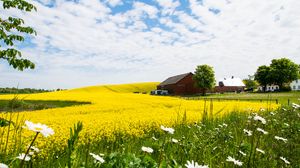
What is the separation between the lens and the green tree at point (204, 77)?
93562 millimetres

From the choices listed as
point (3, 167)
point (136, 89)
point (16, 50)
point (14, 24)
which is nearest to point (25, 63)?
point (16, 50)

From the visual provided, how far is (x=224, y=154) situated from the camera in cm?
465

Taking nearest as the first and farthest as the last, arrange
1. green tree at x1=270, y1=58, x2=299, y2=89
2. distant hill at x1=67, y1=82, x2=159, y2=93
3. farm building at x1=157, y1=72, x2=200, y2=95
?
1. farm building at x1=157, y1=72, x2=200, y2=95
2. distant hill at x1=67, y1=82, x2=159, y2=93
3. green tree at x1=270, y1=58, x2=299, y2=89

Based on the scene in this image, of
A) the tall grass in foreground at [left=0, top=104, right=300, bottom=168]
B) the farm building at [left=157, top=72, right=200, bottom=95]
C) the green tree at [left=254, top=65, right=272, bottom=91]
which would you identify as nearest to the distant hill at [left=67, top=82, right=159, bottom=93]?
the farm building at [left=157, top=72, right=200, bottom=95]

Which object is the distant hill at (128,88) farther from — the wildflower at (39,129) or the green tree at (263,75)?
the wildflower at (39,129)

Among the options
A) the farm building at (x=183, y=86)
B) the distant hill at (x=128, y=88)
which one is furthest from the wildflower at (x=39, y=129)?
the farm building at (x=183, y=86)

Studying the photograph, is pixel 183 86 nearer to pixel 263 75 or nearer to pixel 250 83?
pixel 263 75

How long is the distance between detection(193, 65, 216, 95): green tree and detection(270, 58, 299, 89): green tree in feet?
69.5

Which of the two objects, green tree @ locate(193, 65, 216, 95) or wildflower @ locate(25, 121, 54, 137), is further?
green tree @ locate(193, 65, 216, 95)

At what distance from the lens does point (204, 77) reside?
309 feet

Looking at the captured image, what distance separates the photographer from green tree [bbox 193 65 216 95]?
9356cm

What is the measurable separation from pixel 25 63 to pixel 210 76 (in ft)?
294

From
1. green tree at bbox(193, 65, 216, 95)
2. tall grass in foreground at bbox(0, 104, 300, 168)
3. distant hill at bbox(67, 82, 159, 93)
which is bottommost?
tall grass in foreground at bbox(0, 104, 300, 168)

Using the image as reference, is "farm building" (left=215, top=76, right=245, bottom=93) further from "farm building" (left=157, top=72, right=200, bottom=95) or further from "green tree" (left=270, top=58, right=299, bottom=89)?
"farm building" (left=157, top=72, right=200, bottom=95)
